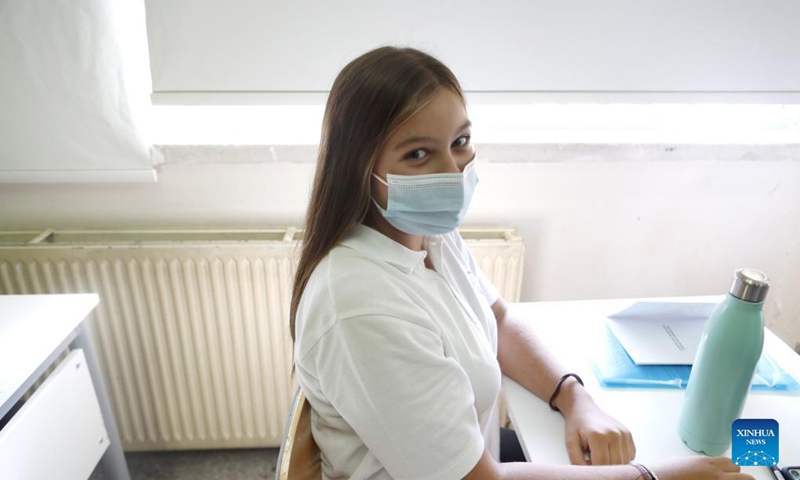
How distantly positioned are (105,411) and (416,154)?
45.0 inches

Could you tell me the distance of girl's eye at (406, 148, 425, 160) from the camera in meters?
0.84

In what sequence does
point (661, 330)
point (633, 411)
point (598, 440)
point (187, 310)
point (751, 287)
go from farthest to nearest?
1. point (187, 310)
2. point (661, 330)
3. point (633, 411)
4. point (598, 440)
5. point (751, 287)

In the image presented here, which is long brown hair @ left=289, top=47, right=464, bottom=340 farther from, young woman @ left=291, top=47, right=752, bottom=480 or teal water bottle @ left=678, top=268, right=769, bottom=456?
teal water bottle @ left=678, top=268, right=769, bottom=456

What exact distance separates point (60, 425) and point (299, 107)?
3.42 ft

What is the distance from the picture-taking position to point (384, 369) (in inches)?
28.2

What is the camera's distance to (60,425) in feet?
3.84

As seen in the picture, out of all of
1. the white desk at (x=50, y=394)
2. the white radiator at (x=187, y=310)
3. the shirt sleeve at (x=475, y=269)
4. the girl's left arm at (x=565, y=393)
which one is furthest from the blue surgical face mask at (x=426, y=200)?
the white desk at (x=50, y=394)

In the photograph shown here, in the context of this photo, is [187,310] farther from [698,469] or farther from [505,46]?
[698,469]

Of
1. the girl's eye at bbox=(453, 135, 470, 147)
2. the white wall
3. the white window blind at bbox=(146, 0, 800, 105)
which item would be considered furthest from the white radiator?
the girl's eye at bbox=(453, 135, 470, 147)

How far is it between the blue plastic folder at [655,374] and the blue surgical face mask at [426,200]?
1.46ft

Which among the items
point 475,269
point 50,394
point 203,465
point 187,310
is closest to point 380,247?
point 475,269

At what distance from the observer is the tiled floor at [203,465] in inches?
71.6

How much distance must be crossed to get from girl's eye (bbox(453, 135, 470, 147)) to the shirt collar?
21cm

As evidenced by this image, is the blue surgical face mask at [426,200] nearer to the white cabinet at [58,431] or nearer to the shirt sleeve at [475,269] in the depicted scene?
the shirt sleeve at [475,269]
